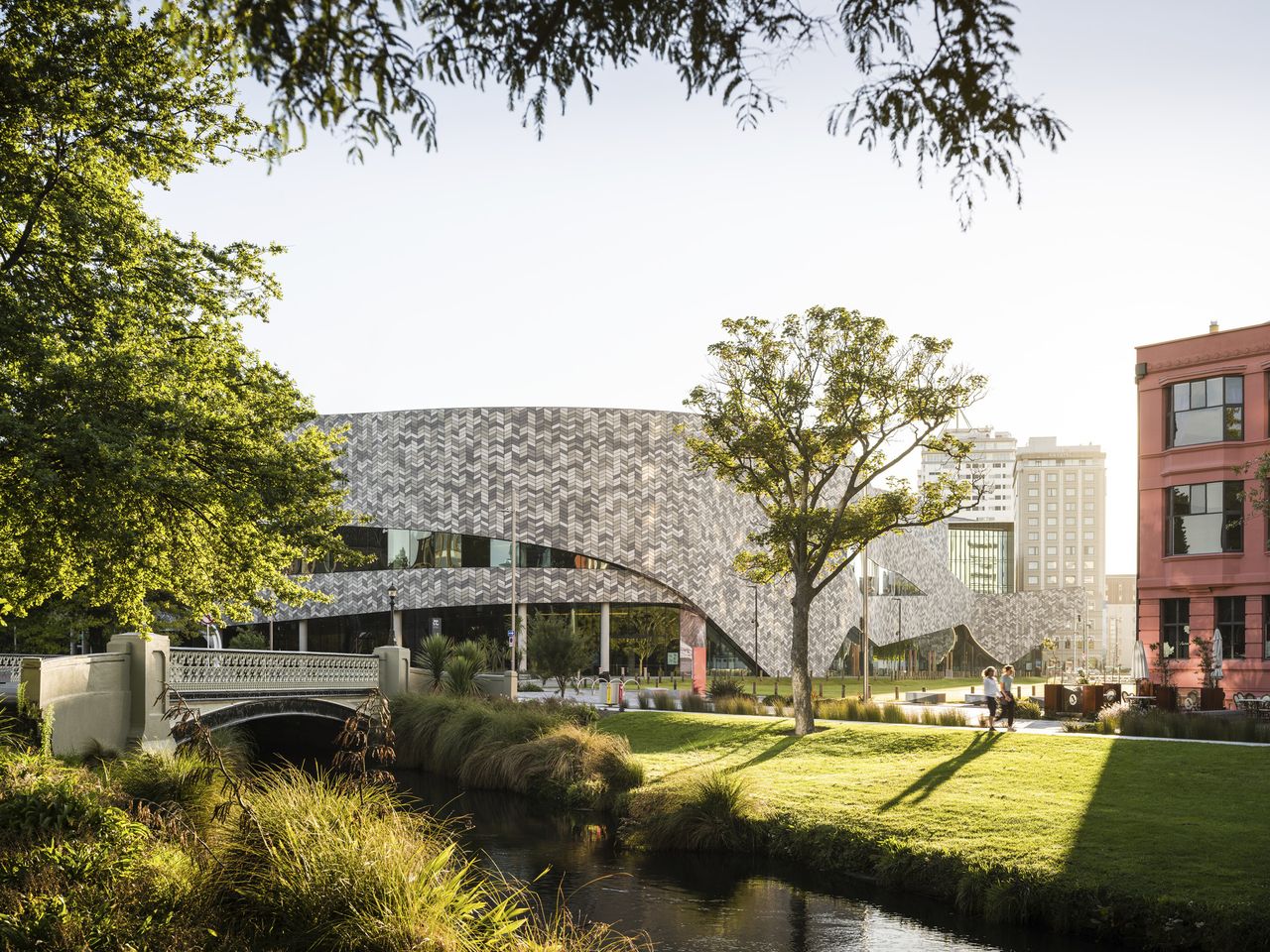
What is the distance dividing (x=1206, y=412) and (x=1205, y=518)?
124 inches

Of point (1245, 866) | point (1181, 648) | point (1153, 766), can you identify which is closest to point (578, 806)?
point (1153, 766)

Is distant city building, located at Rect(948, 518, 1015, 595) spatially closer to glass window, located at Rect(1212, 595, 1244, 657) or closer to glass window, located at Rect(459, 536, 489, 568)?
glass window, located at Rect(459, 536, 489, 568)

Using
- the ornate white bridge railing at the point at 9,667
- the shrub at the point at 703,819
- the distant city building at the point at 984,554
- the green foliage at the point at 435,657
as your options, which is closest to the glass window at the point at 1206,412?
the shrub at the point at 703,819

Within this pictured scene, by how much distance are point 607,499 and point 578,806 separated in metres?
49.9

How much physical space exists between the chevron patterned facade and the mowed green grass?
4521 cm

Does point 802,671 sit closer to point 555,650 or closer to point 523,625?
point 555,650

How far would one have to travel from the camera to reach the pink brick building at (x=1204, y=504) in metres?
33.0

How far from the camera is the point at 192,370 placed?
14891 mm

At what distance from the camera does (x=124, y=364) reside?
42.2 ft

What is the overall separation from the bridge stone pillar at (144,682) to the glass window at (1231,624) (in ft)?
91.7

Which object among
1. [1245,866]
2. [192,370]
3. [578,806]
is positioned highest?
[192,370]

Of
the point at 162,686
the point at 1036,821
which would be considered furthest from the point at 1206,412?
→ the point at 162,686

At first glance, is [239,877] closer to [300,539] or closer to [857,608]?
[300,539]

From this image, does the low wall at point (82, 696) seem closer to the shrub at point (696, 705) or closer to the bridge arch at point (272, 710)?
the bridge arch at point (272, 710)
